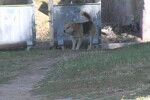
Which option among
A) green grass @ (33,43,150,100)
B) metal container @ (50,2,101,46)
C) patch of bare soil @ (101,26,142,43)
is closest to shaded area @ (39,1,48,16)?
patch of bare soil @ (101,26,142,43)

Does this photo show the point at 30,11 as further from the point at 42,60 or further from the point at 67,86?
the point at 67,86

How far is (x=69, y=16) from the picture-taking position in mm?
16203

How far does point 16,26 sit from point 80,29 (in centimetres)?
253

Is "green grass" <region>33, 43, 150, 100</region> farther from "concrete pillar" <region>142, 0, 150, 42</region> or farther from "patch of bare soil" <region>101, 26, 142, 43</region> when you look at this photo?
"patch of bare soil" <region>101, 26, 142, 43</region>

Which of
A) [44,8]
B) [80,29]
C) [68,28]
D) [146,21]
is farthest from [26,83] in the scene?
[44,8]

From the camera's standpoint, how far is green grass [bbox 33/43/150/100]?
26.1ft

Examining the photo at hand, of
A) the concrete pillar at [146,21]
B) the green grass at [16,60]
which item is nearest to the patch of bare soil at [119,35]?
the concrete pillar at [146,21]

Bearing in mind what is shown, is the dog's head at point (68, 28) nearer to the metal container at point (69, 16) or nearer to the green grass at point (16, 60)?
the metal container at point (69, 16)

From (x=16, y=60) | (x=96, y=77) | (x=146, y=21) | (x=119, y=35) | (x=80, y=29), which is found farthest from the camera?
(x=119, y=35)

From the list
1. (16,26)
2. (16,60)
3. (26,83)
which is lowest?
(26,83)

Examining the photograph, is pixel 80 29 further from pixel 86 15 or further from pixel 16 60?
pixel 16 60

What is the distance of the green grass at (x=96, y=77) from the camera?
26.1 feet

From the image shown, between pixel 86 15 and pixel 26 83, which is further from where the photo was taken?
pixel 86 15

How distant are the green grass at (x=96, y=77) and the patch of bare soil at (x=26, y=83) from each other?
244 millimetres
